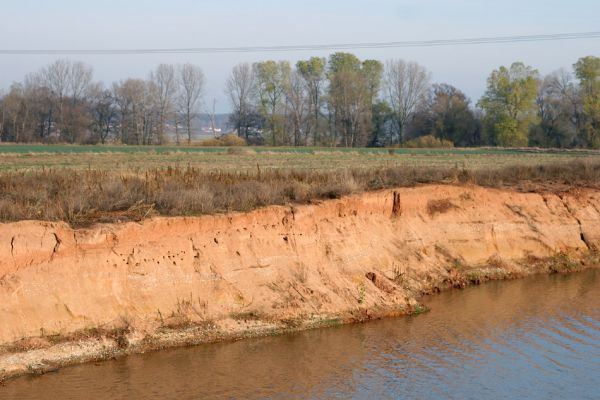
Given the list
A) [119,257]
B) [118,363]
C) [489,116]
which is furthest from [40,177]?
[489,116]

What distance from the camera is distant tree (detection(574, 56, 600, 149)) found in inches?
3263

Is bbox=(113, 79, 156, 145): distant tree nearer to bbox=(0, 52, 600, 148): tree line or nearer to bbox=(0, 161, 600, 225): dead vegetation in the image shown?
bbox=(0, 52, 600, 148): tree line

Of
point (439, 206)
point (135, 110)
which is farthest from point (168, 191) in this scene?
point (135, 110)

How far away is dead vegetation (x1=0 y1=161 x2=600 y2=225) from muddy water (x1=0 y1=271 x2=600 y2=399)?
3605mm

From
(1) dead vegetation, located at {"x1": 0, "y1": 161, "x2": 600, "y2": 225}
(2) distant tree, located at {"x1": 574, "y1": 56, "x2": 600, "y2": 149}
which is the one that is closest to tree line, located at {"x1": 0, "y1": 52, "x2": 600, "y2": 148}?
(2) distant tree, located at {"x1": 574, "y1": 56, "x2": 600, "y2": 149}

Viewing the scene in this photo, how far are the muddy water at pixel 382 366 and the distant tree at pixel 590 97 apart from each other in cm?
7010

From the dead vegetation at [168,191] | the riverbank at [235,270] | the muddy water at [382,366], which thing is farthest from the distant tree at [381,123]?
the muddy water at [382,366]

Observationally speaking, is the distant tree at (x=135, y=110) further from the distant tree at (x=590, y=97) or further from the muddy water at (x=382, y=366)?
the muddy water at (x=382, y=366)

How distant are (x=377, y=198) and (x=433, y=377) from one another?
27.6ft

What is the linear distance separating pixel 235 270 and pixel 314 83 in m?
78.6

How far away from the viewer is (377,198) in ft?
69.3

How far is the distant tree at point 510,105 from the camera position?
87125mm

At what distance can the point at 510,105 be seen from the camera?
8869cm

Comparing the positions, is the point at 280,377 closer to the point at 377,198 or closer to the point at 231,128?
the point at 377,198
